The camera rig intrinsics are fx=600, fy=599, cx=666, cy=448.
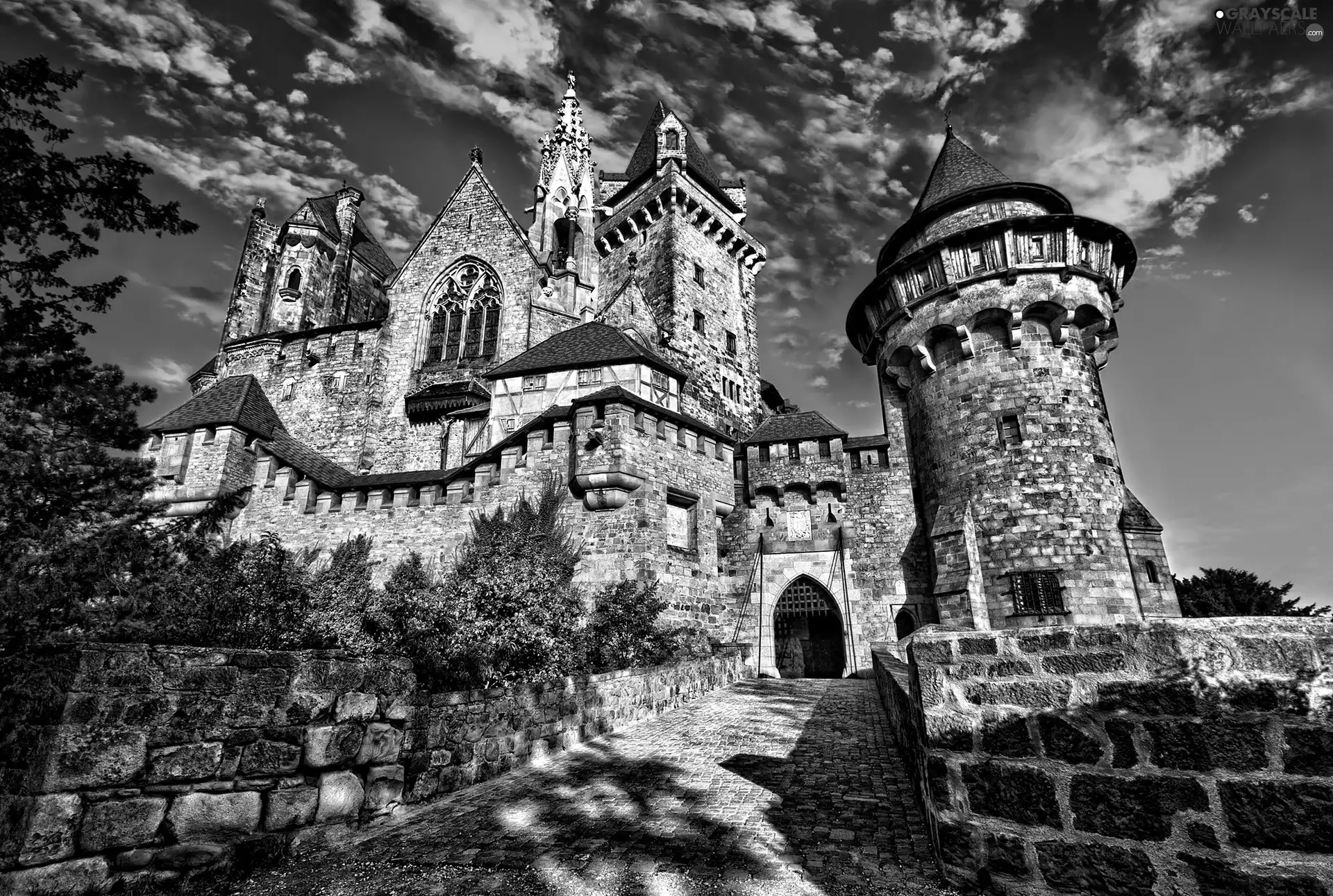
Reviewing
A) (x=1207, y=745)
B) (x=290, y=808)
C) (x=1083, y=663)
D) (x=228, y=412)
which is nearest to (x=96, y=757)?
(x=290, y=808)

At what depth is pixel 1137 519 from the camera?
14.9 meters

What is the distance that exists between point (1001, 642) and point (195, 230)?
48.7ft

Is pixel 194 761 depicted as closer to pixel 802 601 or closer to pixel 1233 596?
pixel 802 601

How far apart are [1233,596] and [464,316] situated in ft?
112

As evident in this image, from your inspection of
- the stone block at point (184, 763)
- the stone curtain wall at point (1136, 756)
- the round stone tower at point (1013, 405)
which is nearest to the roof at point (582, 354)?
the round stone tower at point (1013, 405)

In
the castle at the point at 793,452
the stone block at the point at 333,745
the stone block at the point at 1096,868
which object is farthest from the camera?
the castle at the point at 793,452

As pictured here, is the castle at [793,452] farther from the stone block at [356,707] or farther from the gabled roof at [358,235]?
the gabled roof at [358,235]

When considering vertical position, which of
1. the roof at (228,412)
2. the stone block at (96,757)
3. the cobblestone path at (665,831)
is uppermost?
the roof at (228,412)

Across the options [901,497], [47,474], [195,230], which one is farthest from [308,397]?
[901,497]

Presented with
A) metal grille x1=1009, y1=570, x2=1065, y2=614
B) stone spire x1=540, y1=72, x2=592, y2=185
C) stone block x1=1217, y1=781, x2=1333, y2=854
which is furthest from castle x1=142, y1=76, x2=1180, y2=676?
stone block x1=1217, y1=781, x2=1333, y2=854

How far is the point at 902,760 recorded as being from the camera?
5926 millimetres

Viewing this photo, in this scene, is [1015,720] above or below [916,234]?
below

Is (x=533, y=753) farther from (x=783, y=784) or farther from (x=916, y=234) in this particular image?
(x=916, y=234)

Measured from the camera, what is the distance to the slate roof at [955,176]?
18.9 meters
